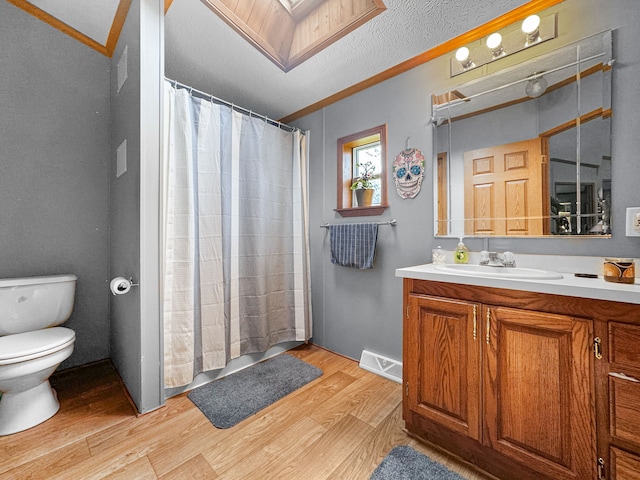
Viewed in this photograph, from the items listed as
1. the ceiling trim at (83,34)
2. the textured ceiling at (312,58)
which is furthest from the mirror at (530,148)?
the ceiling trim at (83,34)

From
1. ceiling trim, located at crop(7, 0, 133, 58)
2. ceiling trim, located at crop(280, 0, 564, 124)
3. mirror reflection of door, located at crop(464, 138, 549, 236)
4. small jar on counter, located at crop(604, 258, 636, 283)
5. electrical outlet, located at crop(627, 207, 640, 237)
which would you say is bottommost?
small jar on counter, located at crop(604, 258, 636, 283)

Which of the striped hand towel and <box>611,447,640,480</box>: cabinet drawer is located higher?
the striped hand towel

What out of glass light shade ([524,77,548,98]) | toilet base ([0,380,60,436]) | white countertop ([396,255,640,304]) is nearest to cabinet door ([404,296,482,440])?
white countertop ([396,255,640,304])

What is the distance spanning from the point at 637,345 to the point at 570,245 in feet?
1.96

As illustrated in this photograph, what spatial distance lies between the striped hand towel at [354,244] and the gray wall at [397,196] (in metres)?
0.10

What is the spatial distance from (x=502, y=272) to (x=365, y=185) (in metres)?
1.13

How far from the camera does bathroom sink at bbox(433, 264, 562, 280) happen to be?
1137mm

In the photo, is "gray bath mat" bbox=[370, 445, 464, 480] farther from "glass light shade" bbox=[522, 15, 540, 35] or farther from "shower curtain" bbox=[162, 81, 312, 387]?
"glass light shade" bbox=[522, 15, 540, 35]

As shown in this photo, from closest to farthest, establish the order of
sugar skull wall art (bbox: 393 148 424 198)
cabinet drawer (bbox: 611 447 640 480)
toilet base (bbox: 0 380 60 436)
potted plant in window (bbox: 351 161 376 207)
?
cabinet drawer (bbox: 611 447 640 480), toilet base (bbox: 0 380 60 436), sugar skull wall art (bbox: 393 148 424 198), potted plant in window (bbox: 351 161 376 207)

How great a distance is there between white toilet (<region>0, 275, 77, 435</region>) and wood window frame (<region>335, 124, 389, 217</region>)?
198cm

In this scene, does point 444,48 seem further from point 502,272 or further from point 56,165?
point 56,165

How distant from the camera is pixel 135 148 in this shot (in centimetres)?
152

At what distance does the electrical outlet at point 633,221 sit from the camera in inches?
44.0

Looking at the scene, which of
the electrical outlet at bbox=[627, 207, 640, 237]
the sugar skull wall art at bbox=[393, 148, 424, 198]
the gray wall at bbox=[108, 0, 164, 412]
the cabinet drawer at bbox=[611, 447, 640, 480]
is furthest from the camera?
the sugar skull wall art at bbox=[393, 148, 424, 198]
